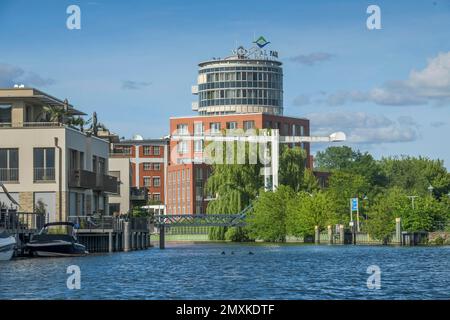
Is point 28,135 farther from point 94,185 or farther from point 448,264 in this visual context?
point 448,264

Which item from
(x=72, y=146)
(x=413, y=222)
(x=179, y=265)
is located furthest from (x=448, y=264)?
(x=413, y=222)

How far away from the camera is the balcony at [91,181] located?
9731 centimetres

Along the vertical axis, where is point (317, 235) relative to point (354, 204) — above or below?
below

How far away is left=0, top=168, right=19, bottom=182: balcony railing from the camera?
310 ft

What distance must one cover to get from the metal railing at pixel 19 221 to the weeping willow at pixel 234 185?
50899mm

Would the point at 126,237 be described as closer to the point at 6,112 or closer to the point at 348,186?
the point at 6,112

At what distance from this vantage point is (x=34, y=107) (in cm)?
10275

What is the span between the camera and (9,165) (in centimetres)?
9469

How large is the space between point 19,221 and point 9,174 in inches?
313

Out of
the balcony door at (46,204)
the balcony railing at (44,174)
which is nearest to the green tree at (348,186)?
the balcony door at (46,204)

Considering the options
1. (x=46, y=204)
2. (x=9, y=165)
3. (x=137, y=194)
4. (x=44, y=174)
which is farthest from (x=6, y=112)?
(x=137, y=194)

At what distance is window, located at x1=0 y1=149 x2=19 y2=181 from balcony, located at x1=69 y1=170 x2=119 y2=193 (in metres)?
4.74

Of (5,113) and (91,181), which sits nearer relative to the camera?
(5,113)

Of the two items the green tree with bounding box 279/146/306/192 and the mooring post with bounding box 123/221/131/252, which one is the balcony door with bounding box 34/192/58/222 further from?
the green tree with bounding box 279/146/306/192
